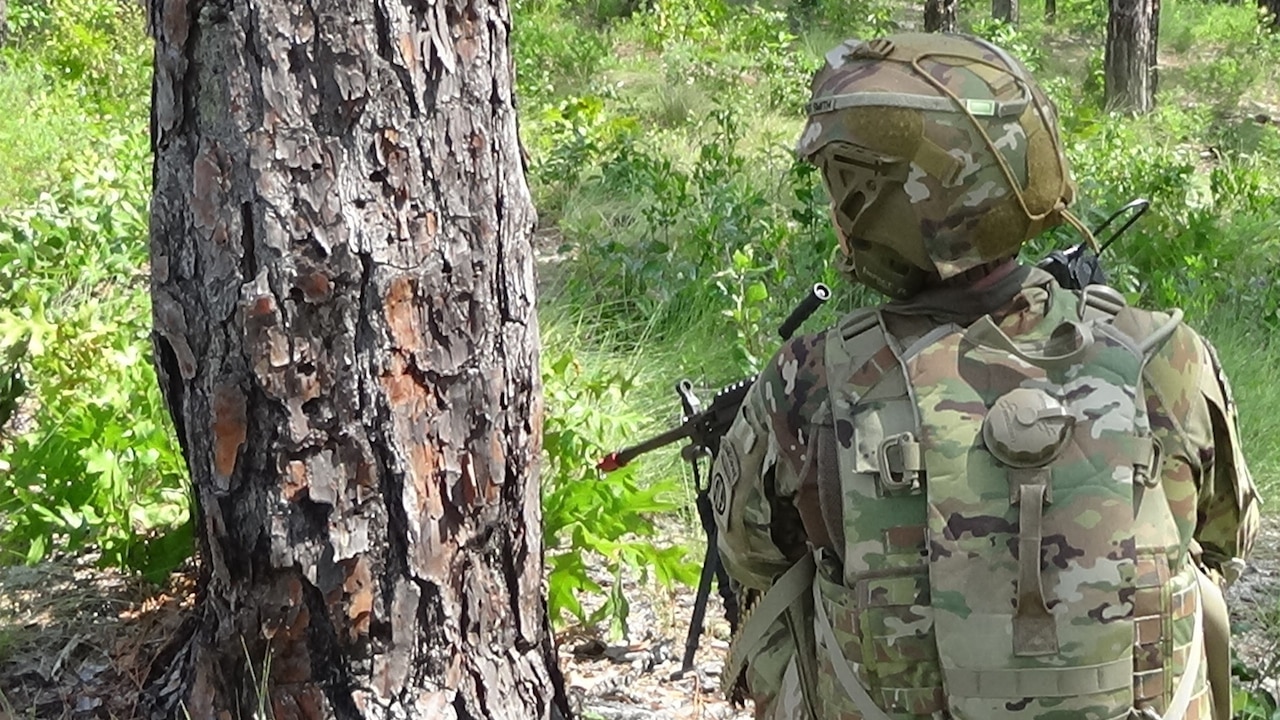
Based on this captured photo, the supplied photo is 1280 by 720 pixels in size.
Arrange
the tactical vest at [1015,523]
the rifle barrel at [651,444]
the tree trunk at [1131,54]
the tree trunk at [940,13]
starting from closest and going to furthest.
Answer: the tactical vest at [1015,523], the rifle barrel at [651,444], the tree trunk at [1131,54], the tree trunk at [940,13]

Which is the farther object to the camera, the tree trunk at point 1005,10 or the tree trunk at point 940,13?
the tree trunk at point 1005,10

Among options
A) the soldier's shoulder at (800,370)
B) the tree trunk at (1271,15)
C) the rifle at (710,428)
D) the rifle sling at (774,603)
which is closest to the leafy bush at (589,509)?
the rifle at (710,428)

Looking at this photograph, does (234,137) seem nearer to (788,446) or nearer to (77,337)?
(788,446)

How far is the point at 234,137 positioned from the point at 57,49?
302 inches

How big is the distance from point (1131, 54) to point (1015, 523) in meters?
8.89

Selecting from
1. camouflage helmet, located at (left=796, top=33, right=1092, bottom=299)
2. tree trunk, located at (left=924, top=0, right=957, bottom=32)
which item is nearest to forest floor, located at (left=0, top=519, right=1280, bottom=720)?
camouflage helmet, located at (left=796, top=33, right=1092, bottom=299)

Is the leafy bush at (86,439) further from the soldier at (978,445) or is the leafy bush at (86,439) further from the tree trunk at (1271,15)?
the tree trunk at (1271,15)

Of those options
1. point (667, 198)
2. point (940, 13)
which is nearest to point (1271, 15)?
point (940, 13)

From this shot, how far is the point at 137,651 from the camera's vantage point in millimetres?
2893

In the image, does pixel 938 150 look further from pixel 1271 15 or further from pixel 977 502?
pixel 1271 15

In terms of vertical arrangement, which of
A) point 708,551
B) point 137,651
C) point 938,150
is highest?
point 938,150

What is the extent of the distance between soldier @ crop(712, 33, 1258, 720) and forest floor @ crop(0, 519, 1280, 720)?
1.09 m

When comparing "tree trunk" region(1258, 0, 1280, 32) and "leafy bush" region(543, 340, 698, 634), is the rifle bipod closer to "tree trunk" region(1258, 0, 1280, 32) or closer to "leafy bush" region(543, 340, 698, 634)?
"leafy bush" region(543, 340, 698, 634)

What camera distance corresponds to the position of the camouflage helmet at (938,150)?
1.77m
